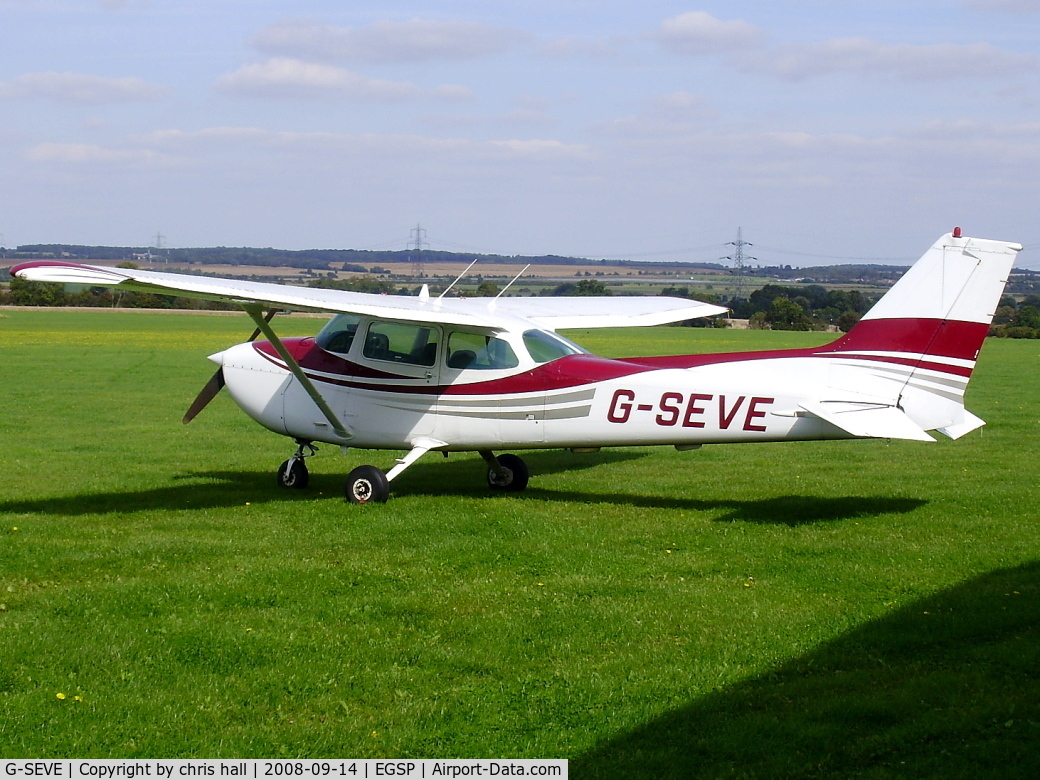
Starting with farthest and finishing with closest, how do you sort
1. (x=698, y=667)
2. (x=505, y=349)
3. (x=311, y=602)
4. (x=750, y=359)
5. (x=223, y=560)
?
(x=505, y=349) < (x=750, y=359) < (x=223, y=560) < (x=311, y=602) < (x=698, y=667)

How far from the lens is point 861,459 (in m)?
14.3

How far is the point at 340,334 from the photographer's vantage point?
11742 mm

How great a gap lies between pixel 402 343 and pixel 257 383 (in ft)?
5.91

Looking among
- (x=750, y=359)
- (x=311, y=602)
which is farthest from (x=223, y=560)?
(x=750, y=359)

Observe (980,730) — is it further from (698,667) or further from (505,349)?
(505,349)

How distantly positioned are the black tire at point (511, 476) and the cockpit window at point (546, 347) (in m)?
1.53

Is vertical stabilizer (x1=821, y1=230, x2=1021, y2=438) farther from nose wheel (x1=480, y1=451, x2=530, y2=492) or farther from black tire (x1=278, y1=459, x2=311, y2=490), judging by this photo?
black tire (x1=278, y1=459, x2=311, y2=490)

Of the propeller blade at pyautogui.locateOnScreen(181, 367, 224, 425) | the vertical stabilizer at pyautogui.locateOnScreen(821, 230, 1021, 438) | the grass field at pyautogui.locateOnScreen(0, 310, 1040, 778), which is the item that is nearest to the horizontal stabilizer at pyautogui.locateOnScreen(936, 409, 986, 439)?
the vertical stabilizer at pyautogui.locateOnScreen(821, 230, 1021, 438)

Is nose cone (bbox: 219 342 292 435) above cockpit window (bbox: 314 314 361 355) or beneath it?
beneath

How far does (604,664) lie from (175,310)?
2892 inches

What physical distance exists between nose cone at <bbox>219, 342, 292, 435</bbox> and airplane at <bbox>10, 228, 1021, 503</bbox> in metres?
0.02

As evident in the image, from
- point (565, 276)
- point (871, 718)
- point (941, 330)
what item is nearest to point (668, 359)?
point (941, 330)

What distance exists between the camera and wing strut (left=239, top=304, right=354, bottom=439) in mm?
10523

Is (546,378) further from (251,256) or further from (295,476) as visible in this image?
(251,256)
